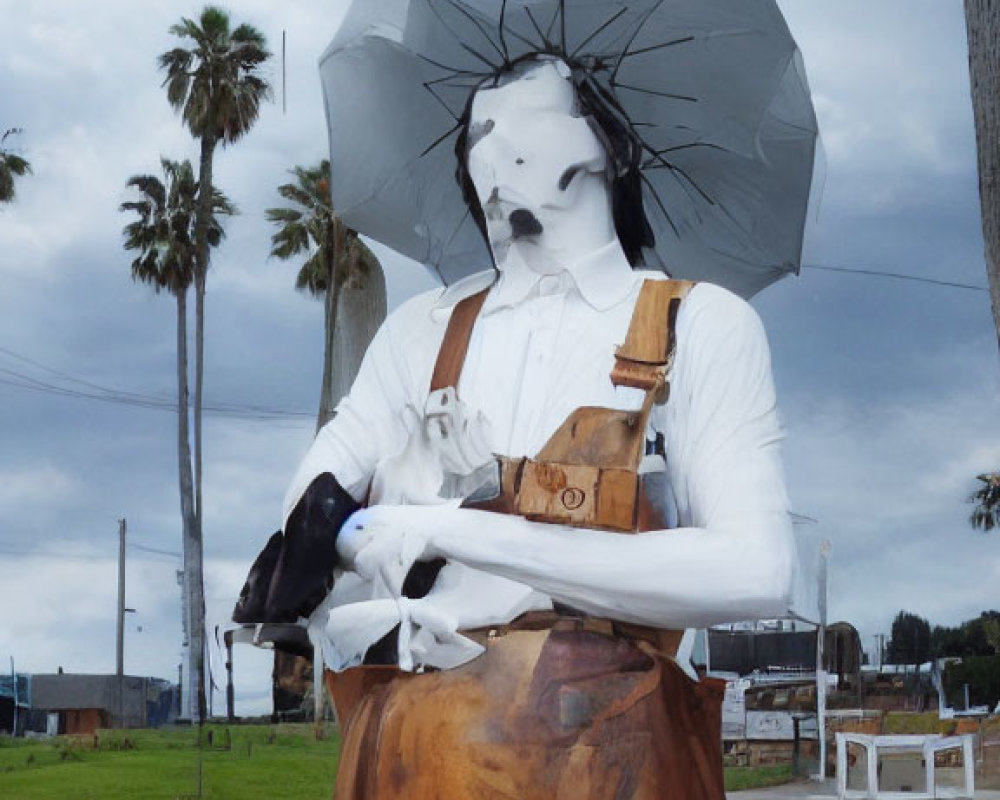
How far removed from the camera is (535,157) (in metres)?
2.07

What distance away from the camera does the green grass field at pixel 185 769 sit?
12133mm

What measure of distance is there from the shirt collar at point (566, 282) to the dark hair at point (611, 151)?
0.27 ft

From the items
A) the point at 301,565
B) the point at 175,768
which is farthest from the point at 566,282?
the point at 175,768

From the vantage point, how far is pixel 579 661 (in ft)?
6.00

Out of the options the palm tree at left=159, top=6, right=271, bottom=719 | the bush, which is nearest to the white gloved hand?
the bush

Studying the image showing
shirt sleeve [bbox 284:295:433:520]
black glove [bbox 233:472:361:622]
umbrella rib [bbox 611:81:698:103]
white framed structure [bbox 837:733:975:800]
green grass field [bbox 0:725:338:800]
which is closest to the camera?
black glove [bbox 233:472:361:622]

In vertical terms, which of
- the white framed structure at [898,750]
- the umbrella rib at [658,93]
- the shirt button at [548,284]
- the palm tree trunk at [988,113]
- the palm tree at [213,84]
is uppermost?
the palm tree at [213,84]

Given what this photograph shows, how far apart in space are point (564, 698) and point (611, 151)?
787 millimetres

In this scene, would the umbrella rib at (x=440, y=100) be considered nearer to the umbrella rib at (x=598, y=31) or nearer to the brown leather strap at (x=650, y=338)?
the umbrella rib at (x=598, y=31)

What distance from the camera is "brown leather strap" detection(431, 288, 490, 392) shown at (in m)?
2.05

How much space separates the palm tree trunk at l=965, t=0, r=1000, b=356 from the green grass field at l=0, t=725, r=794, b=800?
6.46 m

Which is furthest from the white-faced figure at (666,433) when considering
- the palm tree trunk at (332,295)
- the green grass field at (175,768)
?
the palm tree trunk at (332,295)

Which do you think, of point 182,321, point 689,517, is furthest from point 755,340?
point 182,321

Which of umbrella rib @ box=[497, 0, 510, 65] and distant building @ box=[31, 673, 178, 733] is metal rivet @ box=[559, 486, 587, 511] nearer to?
umbrella rib @ box=[497, 0, 510, 65]
